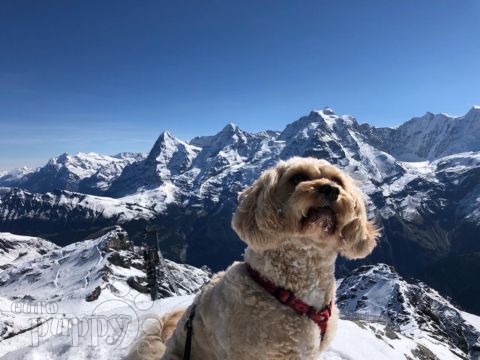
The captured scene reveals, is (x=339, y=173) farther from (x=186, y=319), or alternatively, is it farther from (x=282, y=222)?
(x=186, y=319)

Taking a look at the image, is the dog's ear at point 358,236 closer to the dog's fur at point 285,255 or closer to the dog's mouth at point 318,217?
the dog's fur at point 285,255

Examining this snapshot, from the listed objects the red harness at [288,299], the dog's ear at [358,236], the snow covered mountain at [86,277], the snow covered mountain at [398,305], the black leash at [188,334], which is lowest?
the snow covered mountain at [398,305]

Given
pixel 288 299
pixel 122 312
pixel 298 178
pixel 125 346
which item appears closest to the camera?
pixel 298 178

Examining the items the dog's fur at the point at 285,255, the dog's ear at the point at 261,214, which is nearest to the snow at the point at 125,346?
the dog's fur at the point at 285,255

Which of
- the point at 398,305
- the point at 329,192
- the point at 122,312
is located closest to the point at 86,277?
the point at 398,305

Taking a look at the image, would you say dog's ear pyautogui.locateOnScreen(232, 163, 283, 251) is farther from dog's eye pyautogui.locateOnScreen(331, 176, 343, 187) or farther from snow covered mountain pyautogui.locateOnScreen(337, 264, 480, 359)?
snow covered mountain pyautogui.locateOnScreen(337, 264, 480, 359)

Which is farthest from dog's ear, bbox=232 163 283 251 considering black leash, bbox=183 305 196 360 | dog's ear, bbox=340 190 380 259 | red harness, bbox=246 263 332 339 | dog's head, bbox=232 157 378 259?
black leash, bbox=183 305 196 360

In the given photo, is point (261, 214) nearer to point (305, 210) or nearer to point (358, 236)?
point (305, 210)
